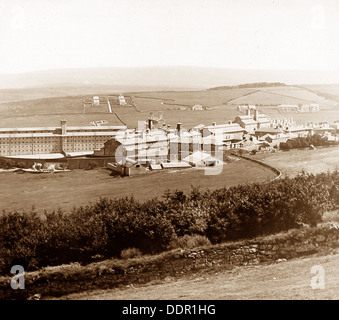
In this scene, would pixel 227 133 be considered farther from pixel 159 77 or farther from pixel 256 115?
pixel 159 77

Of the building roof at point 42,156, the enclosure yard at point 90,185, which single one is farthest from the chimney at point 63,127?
the enclosure yard at point 90,185

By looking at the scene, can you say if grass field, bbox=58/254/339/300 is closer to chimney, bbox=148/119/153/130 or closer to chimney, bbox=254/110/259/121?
chimney, bbox=148/119/153/130

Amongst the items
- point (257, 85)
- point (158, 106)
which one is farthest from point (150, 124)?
point (257, 85)

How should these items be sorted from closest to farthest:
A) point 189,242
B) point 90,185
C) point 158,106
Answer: point 189,242 → point 90,185 → point 158,106

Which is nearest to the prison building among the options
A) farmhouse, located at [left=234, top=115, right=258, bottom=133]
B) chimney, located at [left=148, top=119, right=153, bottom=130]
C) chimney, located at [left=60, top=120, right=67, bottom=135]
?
chimney, located at [left=60, top=120, right=67, bottom=135]

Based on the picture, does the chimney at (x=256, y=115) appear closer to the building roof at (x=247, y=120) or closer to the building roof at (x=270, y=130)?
the building roof at (x=247, y=120)

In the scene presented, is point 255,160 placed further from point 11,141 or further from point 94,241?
point 11,141
